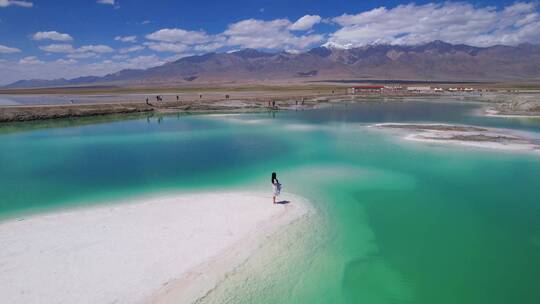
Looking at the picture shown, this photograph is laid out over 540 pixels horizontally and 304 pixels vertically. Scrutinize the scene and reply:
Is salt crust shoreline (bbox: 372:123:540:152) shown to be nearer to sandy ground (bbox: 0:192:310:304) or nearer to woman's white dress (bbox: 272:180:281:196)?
sandy ground (bbox: 0:192:310:304)

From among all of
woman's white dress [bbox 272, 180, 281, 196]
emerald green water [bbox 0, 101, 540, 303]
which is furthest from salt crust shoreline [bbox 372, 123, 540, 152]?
woman's white dress [bbox 272, 180, 281, 196]

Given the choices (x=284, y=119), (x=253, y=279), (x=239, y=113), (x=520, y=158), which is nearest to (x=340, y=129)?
(x=284, y=119)

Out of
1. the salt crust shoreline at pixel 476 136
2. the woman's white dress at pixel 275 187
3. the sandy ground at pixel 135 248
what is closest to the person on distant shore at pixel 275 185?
the woman's white dress at pixel 275 187

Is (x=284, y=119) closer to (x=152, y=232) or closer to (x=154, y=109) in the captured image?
(x=154, y=109)

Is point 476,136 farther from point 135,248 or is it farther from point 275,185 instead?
point 135,248

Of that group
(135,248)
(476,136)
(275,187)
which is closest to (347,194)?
(275,187)
